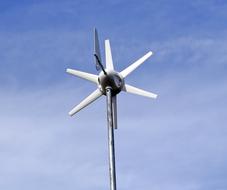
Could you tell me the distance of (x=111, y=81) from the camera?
64312mm

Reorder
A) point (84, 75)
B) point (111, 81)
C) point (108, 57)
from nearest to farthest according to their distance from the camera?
point (111, 81) → point (84, 75) → point (108, 57)

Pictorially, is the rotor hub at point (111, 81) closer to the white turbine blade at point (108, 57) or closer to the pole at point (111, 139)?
the pole at point (111, 139)

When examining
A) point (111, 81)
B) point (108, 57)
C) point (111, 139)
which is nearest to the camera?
point (111, 139)

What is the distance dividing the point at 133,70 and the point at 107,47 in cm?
433

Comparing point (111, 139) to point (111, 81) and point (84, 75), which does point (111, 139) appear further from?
point (84, 75)

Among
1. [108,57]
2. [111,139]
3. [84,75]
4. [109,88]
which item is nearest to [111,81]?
[109,88]

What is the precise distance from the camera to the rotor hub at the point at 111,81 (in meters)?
64.2

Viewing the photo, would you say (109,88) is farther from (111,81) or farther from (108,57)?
(108,57)

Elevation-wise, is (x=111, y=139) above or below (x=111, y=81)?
below

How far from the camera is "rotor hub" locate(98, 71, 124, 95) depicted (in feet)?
211

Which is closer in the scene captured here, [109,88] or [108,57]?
[109,88]

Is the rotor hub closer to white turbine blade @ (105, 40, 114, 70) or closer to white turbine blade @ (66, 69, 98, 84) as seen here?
white turbine blade @ (105, 40, 114, 70)

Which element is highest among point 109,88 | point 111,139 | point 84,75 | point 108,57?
point 108,57

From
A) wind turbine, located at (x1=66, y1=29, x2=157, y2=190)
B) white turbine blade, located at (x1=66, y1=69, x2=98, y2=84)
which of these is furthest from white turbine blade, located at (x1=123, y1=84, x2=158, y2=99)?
white turbine blade, located at (x1=66, y1=69, x2=98, y2=84)
